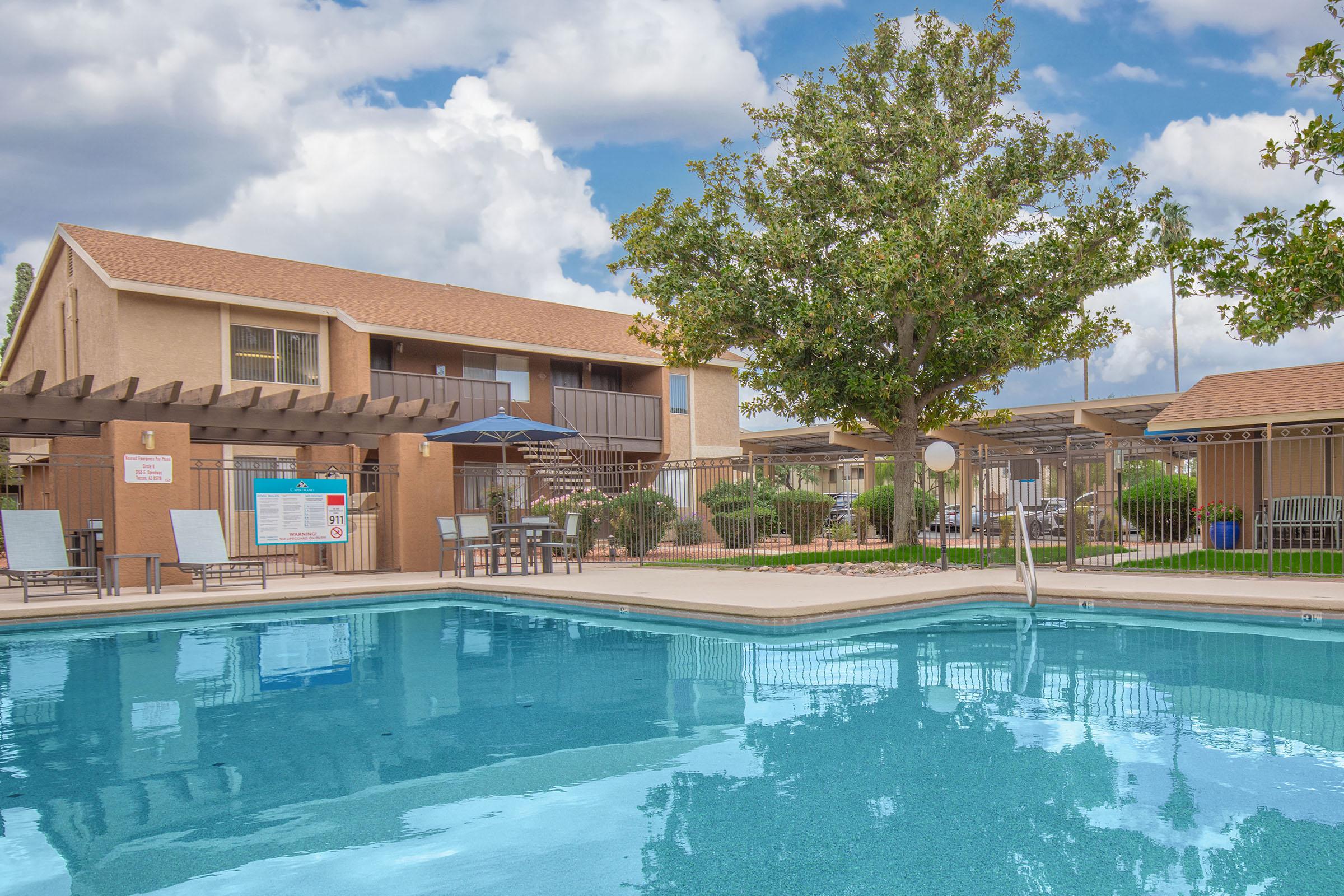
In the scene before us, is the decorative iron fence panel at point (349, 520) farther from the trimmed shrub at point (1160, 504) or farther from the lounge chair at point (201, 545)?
the trimmed shrub at point (1160, 504)

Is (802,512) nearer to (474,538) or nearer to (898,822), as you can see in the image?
→ (474,538)

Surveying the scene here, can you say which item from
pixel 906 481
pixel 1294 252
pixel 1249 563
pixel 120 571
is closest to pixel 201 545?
pixel 120 571

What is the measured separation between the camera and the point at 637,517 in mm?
17000

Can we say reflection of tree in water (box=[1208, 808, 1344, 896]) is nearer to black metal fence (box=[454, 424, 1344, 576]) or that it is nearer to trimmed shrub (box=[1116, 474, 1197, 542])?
black metal fence (box=[454, 424, 1344, 576])

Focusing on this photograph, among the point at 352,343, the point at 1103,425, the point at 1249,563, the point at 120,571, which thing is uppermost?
the point at 352,343

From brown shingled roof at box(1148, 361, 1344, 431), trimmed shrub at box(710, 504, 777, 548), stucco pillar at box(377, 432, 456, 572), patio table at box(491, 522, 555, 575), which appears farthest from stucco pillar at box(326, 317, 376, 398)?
brown shingled roof at box(1148, 361, 1344, 431)

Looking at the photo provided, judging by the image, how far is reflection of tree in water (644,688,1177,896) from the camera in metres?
3.22

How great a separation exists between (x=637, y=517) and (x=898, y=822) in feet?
43.7

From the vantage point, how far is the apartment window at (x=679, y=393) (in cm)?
2678

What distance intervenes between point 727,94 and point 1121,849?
52.3 ft

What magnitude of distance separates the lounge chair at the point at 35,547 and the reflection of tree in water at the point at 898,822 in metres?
9.74

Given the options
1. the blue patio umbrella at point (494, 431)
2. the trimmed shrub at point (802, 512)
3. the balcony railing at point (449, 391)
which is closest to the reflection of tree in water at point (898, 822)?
the blue patio umbrella at point (494, 431)

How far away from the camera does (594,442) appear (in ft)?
79.5

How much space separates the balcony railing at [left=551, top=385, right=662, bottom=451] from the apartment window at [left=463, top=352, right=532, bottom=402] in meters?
0.87
